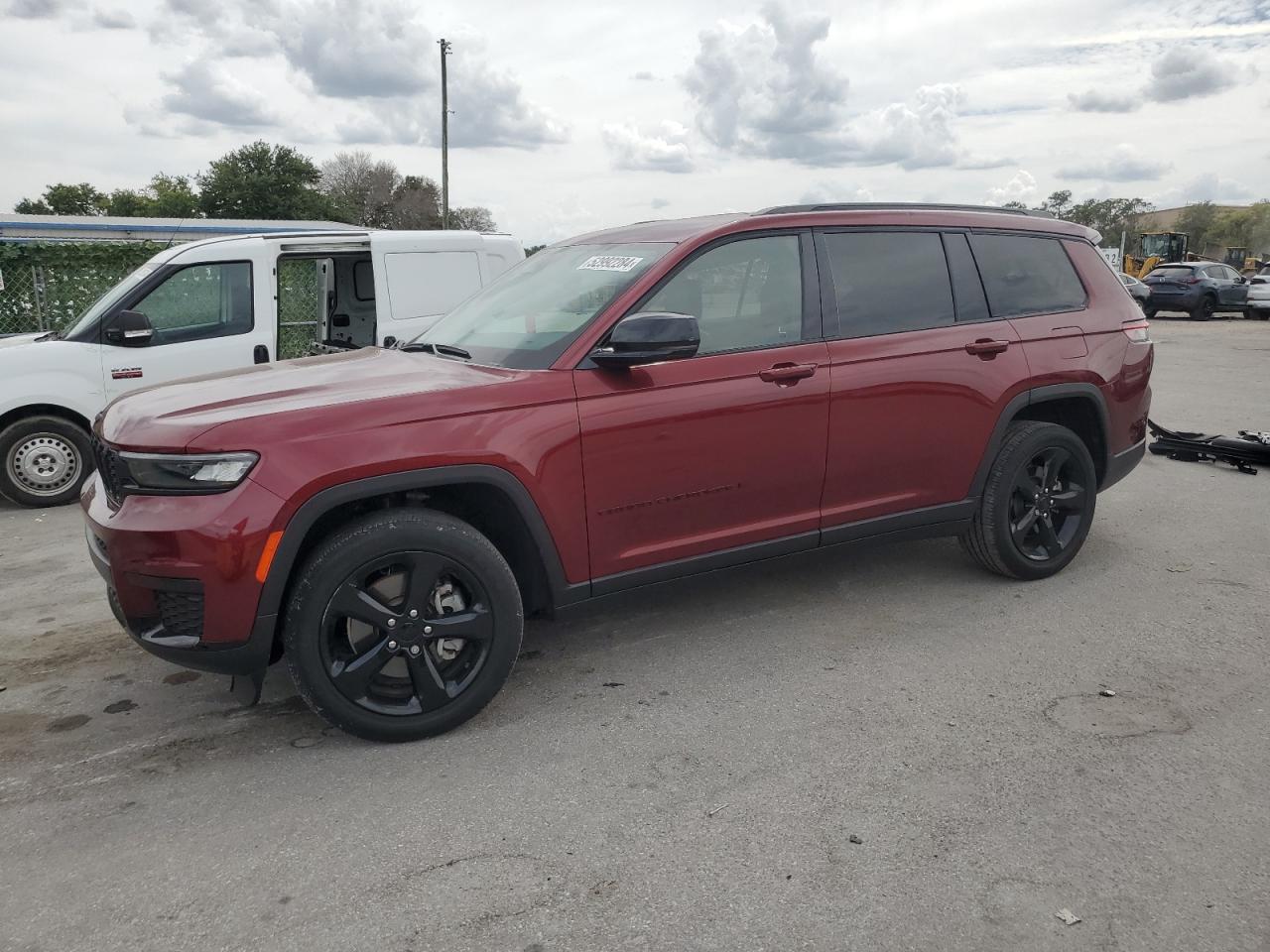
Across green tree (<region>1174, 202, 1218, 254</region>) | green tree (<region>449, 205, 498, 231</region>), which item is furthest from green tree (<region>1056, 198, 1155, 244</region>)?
green tree (<region>449, 205, 498, 231</region>)

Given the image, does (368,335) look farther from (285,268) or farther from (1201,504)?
(1201,504)

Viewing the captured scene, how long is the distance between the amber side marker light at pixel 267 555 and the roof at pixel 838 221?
6.32ft

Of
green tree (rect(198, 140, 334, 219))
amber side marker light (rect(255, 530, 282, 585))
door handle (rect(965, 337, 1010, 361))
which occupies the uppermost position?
green tree (rect(198, 140, 334, 219))

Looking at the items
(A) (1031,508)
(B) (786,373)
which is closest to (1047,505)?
(A) (1031,508)

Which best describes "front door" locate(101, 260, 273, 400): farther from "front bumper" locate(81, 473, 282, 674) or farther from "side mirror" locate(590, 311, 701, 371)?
"side mirror" locate(590, 311, 701, 371)

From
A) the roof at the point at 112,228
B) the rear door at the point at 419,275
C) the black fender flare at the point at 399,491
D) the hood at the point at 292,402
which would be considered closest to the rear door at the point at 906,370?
the black fender flare at the point at 399,491

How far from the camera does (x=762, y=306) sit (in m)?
3.89

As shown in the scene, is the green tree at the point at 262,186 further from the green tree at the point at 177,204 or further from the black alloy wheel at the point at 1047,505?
the black alloy wheel at the point at 1047,505

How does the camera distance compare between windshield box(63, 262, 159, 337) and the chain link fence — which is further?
the chain link fence

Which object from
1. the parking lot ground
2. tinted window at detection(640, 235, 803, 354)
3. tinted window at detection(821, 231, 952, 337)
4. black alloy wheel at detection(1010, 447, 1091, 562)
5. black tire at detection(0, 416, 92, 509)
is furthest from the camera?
black tire at detection(0, 416, 92, 509)

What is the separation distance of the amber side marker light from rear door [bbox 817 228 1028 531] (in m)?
2.21

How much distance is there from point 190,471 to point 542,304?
1.58 metres

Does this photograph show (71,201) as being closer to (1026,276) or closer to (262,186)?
(262,186)

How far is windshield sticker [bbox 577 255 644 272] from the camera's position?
3793 millimetres
